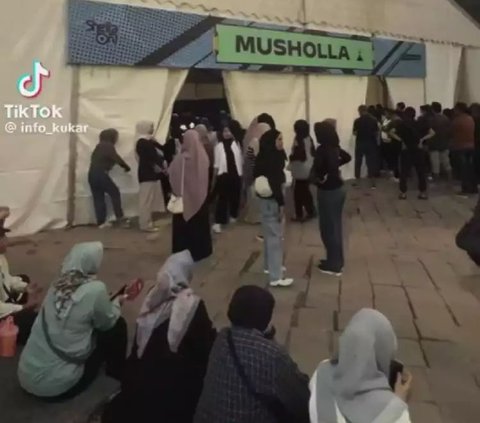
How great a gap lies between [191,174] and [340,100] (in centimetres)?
748

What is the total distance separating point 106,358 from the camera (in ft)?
12.7

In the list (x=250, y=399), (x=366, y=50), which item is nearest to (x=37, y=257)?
(x=250, y=399)

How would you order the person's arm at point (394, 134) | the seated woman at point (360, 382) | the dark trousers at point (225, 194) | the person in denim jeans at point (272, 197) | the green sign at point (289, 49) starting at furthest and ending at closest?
the person's arm at point (394, 134), the green sign at point (289, 49), the dark trousers at point (225, 194), the person in denim jeans at point (272, 197), the seated woman at point (360, 382)

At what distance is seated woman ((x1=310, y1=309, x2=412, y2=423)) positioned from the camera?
7.30 ft

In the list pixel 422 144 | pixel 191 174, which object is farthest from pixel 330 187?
pixel 422 144

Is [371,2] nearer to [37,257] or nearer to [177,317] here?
[37,257]

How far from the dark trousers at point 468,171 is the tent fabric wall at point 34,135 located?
691 cm

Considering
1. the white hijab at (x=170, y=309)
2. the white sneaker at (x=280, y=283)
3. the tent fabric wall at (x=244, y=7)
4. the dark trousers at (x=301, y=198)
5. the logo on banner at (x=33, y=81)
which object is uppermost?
the tent fabric wall at (x=244, y=7)

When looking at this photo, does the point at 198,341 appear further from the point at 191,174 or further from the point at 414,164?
the point at 414,164

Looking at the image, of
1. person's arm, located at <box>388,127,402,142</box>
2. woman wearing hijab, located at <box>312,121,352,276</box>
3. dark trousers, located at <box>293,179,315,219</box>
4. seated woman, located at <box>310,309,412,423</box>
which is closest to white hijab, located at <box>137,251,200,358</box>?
seated woman, located at <box>310,309,412,423</box>

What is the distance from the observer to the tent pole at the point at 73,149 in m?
8.70

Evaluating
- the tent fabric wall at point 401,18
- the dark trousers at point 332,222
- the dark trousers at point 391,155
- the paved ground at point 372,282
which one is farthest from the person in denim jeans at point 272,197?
the dark trousers at point 391,155

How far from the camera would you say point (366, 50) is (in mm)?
13812

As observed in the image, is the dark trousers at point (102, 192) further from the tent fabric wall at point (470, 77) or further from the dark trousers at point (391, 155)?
the tent fabric wall at point (470, 77)
